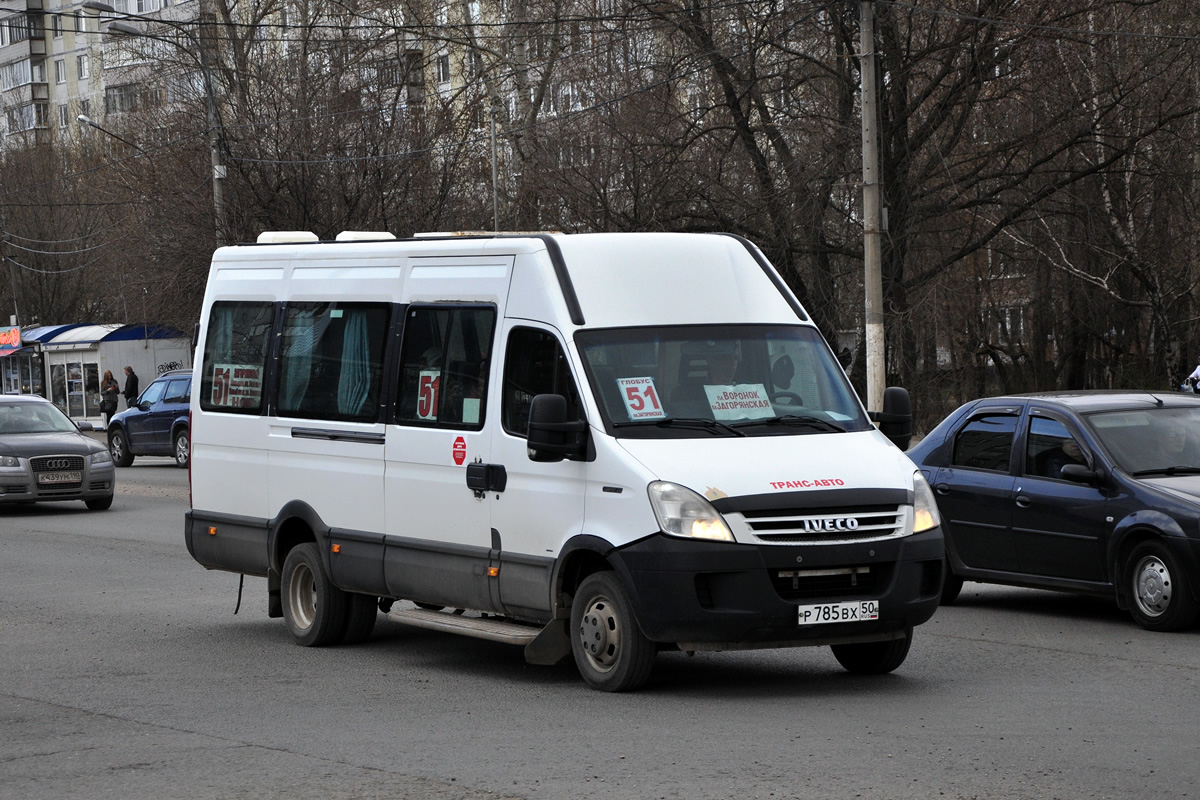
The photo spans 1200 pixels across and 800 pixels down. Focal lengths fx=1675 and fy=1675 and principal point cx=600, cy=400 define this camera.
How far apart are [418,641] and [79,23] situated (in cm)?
8783

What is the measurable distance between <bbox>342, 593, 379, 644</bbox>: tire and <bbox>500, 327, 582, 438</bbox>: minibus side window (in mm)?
2078

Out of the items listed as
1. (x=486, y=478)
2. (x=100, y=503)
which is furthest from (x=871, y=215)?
(x=486, y=478)

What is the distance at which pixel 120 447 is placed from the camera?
3344cm

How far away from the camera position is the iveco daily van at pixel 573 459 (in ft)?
26.7

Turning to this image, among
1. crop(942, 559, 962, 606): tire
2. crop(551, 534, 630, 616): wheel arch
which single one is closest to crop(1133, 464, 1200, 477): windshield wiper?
crop(942, 559, 962, 606): tire

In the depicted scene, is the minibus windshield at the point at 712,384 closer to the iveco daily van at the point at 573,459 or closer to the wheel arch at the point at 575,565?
the iveco daily van at the point at 573,459

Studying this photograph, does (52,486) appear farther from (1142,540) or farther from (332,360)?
(1142,540)

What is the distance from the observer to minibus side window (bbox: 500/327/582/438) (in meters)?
8.86

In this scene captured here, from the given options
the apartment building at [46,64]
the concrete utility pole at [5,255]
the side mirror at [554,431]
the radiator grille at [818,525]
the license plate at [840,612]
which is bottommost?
the license plate at [840,612]

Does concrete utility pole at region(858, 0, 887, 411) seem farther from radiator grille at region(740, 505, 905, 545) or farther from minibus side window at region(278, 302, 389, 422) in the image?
radiator grille at region(740, 505, 905, 545)

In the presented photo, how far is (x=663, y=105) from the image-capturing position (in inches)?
1189

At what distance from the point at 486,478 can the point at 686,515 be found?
1466 millimetres

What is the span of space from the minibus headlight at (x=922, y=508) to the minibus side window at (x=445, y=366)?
238 centimetres

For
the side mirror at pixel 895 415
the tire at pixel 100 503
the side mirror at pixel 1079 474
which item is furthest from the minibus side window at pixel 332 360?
the tire at pixel 100 503
